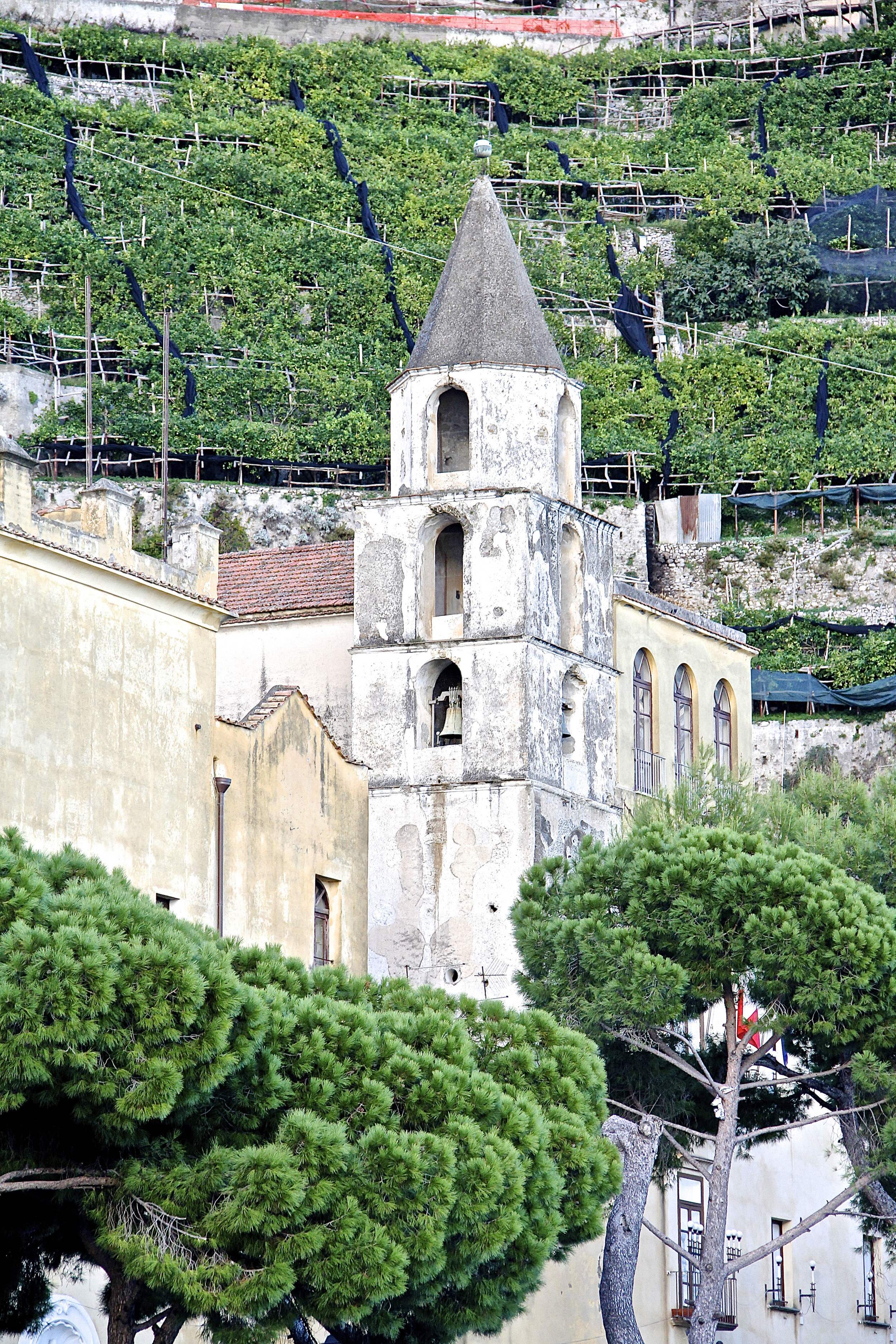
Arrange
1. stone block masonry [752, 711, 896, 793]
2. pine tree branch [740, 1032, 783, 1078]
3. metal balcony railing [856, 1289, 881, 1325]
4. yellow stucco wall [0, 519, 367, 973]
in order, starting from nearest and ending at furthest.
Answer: yellow stucco wall [0, 519, 367, 973], pine tree branch [740, 1032, 783, 1078], metal balcony railing [856, 1289, 881, 1325], stone block masonry [752, 711, 896, 793]

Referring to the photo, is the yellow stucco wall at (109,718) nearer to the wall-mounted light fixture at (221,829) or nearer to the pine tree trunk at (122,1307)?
the wall-mounted light fixture at (221,829)

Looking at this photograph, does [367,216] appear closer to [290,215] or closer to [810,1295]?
[290,215]

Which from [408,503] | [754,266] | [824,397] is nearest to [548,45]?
[754,266]

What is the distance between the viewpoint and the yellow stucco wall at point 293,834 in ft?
96.5

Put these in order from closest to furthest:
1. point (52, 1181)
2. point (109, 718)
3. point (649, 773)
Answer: point (52, 1181) → point (109, 718) → point (649, 773)

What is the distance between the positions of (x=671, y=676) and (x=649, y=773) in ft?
6.87

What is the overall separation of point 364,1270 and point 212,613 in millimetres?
11564

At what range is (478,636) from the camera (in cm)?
3453

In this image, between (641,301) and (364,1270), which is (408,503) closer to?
(364,1270)

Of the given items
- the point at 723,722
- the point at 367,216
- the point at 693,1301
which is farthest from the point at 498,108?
the point at 693,1301

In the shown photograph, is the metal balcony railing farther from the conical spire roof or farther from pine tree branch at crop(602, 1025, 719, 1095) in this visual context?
the conical spire roof

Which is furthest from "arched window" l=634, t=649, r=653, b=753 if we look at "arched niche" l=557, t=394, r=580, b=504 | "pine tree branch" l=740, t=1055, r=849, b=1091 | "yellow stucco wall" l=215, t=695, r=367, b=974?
"pine tree branch" l=740, t=1055, r=849, b=1091

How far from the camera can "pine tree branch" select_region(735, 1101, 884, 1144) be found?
28625 millimetres

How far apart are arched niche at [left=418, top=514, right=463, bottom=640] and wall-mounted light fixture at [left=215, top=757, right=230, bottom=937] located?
256 inches
